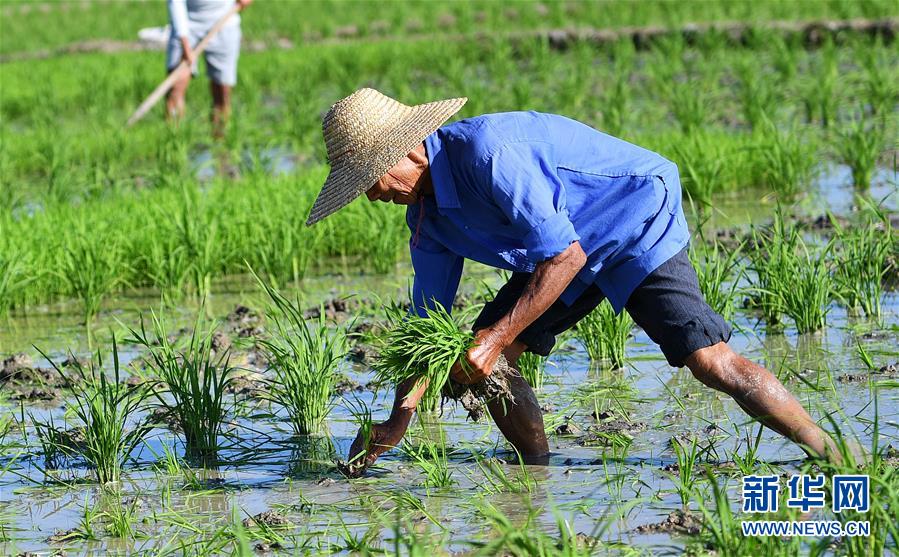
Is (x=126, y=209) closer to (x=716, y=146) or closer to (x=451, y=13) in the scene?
(x=716, y=146)

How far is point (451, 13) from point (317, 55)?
12.1 ft

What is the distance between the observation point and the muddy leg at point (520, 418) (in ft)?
11.7

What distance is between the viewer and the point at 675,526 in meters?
3.00

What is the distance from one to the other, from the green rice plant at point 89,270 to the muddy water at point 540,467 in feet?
3.04

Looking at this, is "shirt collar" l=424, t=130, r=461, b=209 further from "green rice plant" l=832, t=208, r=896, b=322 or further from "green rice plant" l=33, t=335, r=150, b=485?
"green rice plant" l=832, t=208, r=896, b=322

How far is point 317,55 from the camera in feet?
41.0

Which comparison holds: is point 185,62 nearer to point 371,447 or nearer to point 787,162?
point 787,162

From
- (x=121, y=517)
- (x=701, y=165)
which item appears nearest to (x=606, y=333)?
(x=121, y=517)

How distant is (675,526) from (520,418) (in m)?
0.68

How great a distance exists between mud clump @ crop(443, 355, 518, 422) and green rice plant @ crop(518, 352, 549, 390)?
2.23 feet

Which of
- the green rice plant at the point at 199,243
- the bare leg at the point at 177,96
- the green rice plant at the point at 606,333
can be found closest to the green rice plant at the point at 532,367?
the green rice plant at the point at 606,333

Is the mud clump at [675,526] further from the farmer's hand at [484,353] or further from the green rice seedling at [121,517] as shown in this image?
the green rice seedling at [121,517]

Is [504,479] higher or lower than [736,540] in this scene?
higher

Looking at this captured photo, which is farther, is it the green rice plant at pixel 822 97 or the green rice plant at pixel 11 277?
the green rice plant at pixel 822 97
